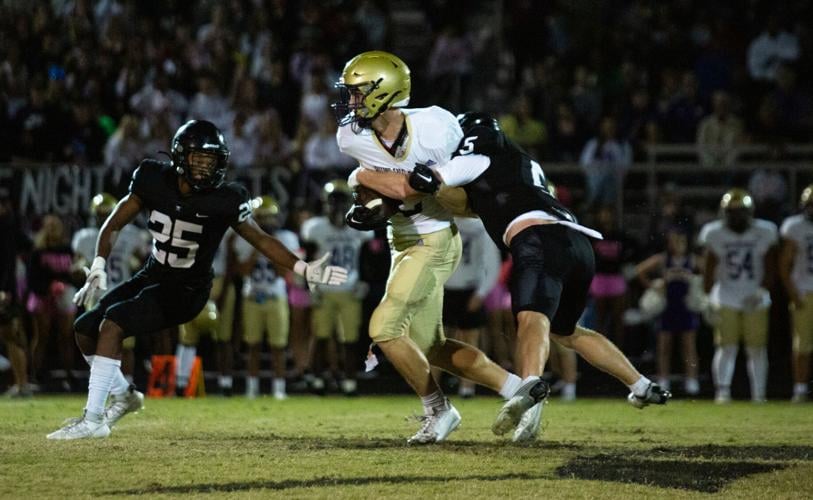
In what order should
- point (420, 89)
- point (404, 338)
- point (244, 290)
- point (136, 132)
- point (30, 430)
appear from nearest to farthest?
point (404, 338) < point (30, 430) < point (244, 290) < point (136, 132) < point (420, 89)

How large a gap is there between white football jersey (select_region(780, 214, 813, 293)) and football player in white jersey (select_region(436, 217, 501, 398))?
257cm

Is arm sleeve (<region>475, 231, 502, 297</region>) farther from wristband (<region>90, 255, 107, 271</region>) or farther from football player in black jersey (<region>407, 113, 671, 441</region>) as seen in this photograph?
wristband (<region>90, 255, 107, 271</region>)

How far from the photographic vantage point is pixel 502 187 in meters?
6.96

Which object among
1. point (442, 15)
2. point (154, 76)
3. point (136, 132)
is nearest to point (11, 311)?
point (136, 132)

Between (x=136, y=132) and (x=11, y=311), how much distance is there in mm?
3870

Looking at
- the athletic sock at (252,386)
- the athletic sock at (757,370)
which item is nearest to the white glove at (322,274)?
the athletic sock at (252,386)

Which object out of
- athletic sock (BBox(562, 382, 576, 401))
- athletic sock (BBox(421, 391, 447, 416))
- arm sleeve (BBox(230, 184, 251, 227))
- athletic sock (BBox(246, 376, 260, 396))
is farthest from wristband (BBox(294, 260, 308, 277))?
athletic sock (BBox(246, 376, 260, 396))

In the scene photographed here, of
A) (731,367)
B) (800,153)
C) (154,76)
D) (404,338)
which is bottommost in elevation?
(731,367)

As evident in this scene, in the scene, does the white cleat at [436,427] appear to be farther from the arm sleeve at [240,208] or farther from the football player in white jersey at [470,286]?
the football player in white jersey at [470,286]

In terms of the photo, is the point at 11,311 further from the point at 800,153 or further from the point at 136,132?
the point at 800,153

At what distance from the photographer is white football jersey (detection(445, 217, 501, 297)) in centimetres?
1216

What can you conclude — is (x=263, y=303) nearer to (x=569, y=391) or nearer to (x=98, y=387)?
(x=569, y=391)

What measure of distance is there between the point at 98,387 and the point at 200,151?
4.50 feet

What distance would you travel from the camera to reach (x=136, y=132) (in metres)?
14.9
